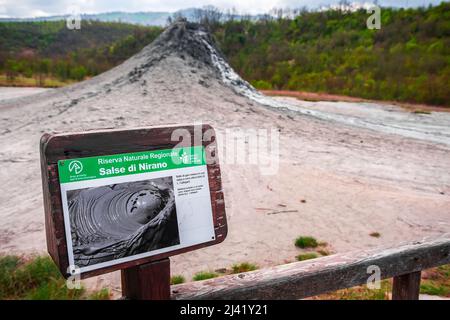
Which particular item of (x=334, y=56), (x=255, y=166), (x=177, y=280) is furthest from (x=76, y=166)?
(x=334, y=56)

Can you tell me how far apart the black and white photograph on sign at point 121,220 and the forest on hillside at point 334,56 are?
16.0 metres

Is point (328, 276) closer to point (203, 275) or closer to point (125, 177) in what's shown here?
point (125, 177)

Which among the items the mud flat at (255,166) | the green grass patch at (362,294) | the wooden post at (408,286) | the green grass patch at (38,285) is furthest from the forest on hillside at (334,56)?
the green grass patch at (38,285)

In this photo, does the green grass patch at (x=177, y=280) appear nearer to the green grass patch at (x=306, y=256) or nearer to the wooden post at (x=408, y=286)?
the green grass patch at (x=306, y=256)

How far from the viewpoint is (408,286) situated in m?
1.88

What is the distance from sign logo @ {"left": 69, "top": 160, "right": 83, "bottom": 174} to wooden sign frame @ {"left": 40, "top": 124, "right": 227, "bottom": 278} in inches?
0.7

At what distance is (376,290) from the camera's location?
291 cm

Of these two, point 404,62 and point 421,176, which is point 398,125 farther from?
point 404,62

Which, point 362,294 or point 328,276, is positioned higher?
point 328,276

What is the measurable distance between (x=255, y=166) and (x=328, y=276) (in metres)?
4.69

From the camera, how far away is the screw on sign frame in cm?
120

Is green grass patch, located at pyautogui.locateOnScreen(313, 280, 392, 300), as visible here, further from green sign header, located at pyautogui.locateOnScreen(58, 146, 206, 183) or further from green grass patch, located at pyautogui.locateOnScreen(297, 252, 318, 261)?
green sign header, located at pyautogui.locateOnScreen(58, 146, 206, 183)
